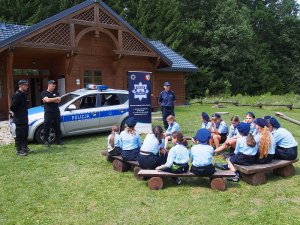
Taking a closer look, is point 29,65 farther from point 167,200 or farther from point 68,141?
point 167,200

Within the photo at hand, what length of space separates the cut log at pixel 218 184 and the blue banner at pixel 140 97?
16.0 ft

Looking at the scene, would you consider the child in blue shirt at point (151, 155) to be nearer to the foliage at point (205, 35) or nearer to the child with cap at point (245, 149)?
the child with cap at point (245, 149)

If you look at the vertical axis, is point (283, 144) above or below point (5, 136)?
above

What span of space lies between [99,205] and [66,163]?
9.20 feet

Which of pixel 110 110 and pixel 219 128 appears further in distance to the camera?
pixel 110 110

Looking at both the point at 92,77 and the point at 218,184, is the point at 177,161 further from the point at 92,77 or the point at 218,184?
the point at 92,77

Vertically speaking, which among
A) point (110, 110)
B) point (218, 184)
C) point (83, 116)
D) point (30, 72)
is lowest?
point (218, 184)

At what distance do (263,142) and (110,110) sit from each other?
6004 mm

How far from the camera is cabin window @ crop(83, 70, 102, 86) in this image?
17.6 m

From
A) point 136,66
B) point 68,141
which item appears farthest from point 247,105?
point 68,141

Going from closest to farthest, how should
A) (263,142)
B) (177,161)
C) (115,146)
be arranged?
(177,161), (263,142), (115,146)

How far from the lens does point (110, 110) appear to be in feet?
36.1

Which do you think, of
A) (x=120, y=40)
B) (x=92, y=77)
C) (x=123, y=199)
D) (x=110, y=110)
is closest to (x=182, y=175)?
(x=123, y=199)

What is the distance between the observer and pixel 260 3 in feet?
164
